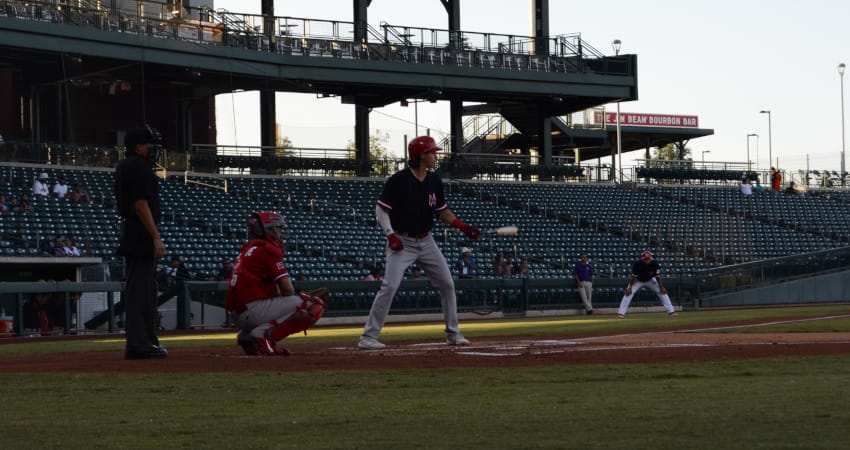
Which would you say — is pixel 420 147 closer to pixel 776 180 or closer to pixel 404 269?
pixel 404 269

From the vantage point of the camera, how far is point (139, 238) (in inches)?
430

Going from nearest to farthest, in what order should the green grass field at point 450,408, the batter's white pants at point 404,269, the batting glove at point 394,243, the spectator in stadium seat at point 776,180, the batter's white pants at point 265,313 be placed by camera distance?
the green grass field at point 450,408 → the batter's white pants at point 265,313 → the batting glove at point 394,243 → the batter's white pants at point 404,269 → the spectator in stadium seat at point 776,180

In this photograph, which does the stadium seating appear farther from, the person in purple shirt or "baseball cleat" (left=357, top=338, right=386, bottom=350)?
"baseball cleat" (left=357, top=338, right=386, bottom=350)

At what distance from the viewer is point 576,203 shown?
151ft

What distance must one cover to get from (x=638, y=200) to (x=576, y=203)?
3.35m

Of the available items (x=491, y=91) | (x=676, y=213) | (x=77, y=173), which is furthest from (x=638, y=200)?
(x=77, y=173)

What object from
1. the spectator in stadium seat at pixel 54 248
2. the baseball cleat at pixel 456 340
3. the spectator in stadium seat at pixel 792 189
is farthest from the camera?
the spectator in stadium seat at pixel 792 189

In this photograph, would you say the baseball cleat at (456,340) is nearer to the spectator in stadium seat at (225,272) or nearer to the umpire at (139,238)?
the umpire at (139,238)

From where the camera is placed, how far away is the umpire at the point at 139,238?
10906 mm

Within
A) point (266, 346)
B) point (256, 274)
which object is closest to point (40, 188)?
point (266, 346)

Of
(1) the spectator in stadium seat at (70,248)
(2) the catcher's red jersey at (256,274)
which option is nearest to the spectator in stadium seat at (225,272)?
(1) the spectator in stadium seat at (70,248)

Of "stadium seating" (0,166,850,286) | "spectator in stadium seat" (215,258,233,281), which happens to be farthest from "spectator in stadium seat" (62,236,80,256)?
"spectator in stadium seat" (215,258,233,281)

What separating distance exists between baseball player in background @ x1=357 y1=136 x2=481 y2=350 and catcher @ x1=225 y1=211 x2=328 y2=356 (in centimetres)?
86

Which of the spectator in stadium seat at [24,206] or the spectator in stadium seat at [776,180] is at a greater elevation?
the spectator in stadium seat at [776,180]
